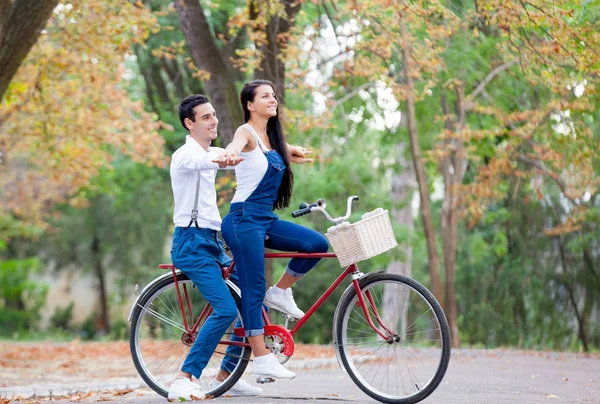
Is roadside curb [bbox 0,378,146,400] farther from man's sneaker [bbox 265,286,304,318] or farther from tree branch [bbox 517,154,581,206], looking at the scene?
tree branch [bbox 517,154,581,206]

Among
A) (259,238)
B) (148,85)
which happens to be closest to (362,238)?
(259,238)

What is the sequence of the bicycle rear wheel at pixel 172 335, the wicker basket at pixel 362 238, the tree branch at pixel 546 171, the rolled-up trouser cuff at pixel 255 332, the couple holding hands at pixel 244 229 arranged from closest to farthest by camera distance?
the wicker basket at pixel 362 238
the couple holding hands at pixel 244 229
the rolled-up trouser cuff at pixel 255 332
the bicycle rear wheel at pixel 172 335
the tree branch at pixel 546 171

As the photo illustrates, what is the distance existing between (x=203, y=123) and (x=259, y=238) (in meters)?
0.86

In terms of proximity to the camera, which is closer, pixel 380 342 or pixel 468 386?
pixel 380 342

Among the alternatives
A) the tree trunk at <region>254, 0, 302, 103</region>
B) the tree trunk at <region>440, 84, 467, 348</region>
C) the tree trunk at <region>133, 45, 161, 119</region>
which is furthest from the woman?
the tree trunk at <region>133, 45, 161, 119</region>

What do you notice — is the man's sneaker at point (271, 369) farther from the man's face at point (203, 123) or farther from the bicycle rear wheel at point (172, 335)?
the man's face at point (203, 123)

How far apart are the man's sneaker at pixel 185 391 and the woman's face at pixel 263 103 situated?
179 centimetres

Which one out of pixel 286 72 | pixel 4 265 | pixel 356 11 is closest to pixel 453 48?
pixel 286 72

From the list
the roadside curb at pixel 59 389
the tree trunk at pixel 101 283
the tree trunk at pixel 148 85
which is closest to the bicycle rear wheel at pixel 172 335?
the roadside curb at pixel 59 389

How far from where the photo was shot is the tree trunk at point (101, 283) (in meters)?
31.4

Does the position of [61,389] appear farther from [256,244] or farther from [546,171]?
[546,171]

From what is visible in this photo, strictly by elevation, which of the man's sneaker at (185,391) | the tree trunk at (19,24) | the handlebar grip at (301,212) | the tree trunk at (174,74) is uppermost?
the tree trunk at (174,74)

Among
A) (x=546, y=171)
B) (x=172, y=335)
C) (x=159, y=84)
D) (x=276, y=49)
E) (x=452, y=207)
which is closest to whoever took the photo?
(x=172, y=335)

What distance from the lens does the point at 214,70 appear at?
37.8ft
